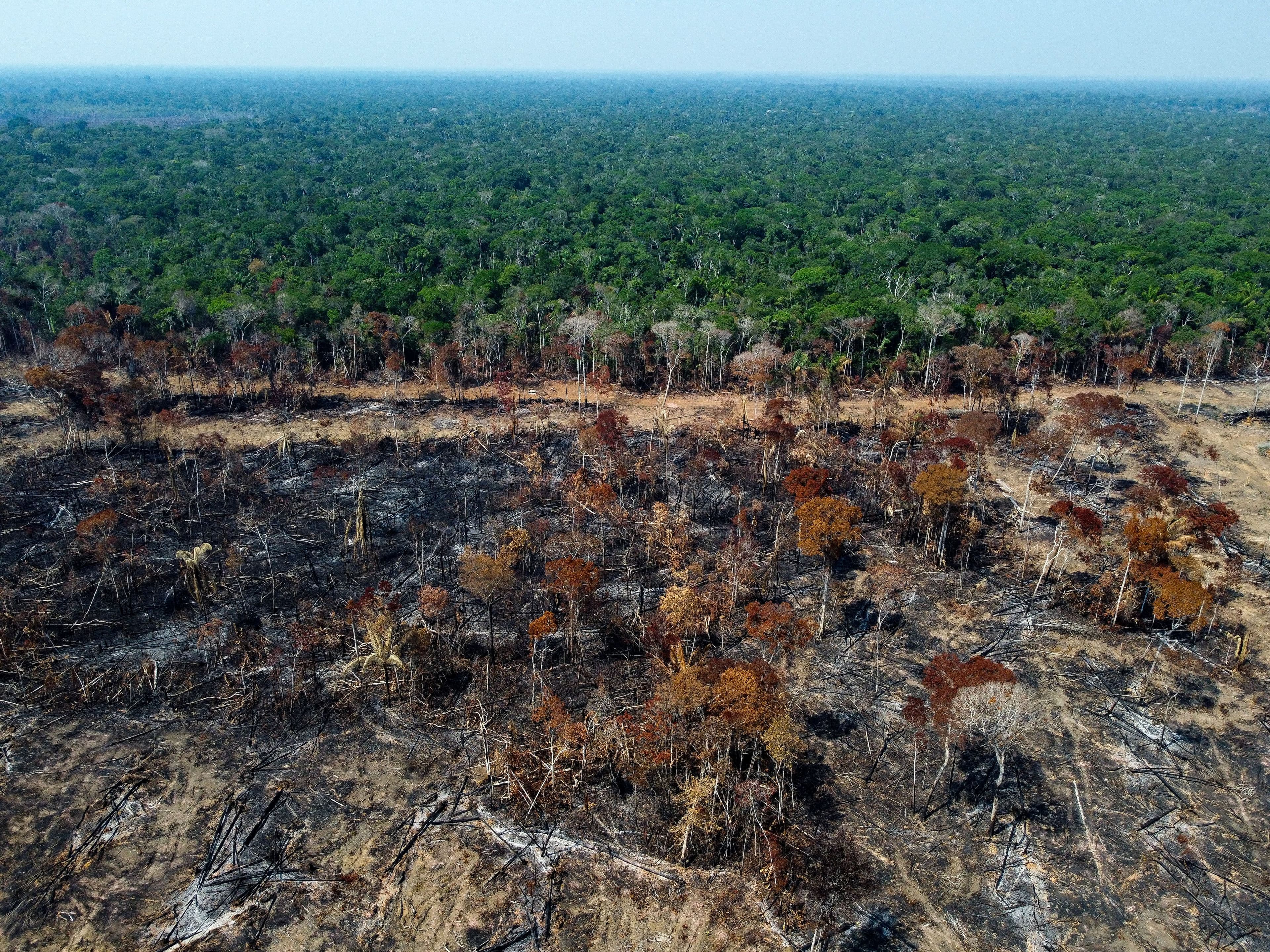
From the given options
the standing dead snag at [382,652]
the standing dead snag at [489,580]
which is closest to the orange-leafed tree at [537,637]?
the standing dead snag at [489,580]

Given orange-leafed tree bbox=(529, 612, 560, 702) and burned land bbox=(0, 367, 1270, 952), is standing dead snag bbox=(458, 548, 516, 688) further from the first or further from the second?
orange-leafed tree bbox=(529, 612, 560, 702)

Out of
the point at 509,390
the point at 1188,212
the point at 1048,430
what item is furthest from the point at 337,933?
the point at 1188,212

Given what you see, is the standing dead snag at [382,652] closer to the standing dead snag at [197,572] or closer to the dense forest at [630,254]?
the standing dead snag at [197,572]

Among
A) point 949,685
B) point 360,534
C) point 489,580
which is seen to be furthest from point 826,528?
point 360,534

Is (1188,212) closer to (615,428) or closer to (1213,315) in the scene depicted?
(1213,315)

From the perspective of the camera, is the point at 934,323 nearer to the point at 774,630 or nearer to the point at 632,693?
the point at 774,630

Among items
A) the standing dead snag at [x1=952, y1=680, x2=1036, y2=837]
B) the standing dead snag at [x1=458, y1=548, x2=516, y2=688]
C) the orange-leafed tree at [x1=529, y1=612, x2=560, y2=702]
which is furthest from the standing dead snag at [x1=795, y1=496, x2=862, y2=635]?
the standing dead snag at [x1=458, y1=548, x2=516, y2=688]
